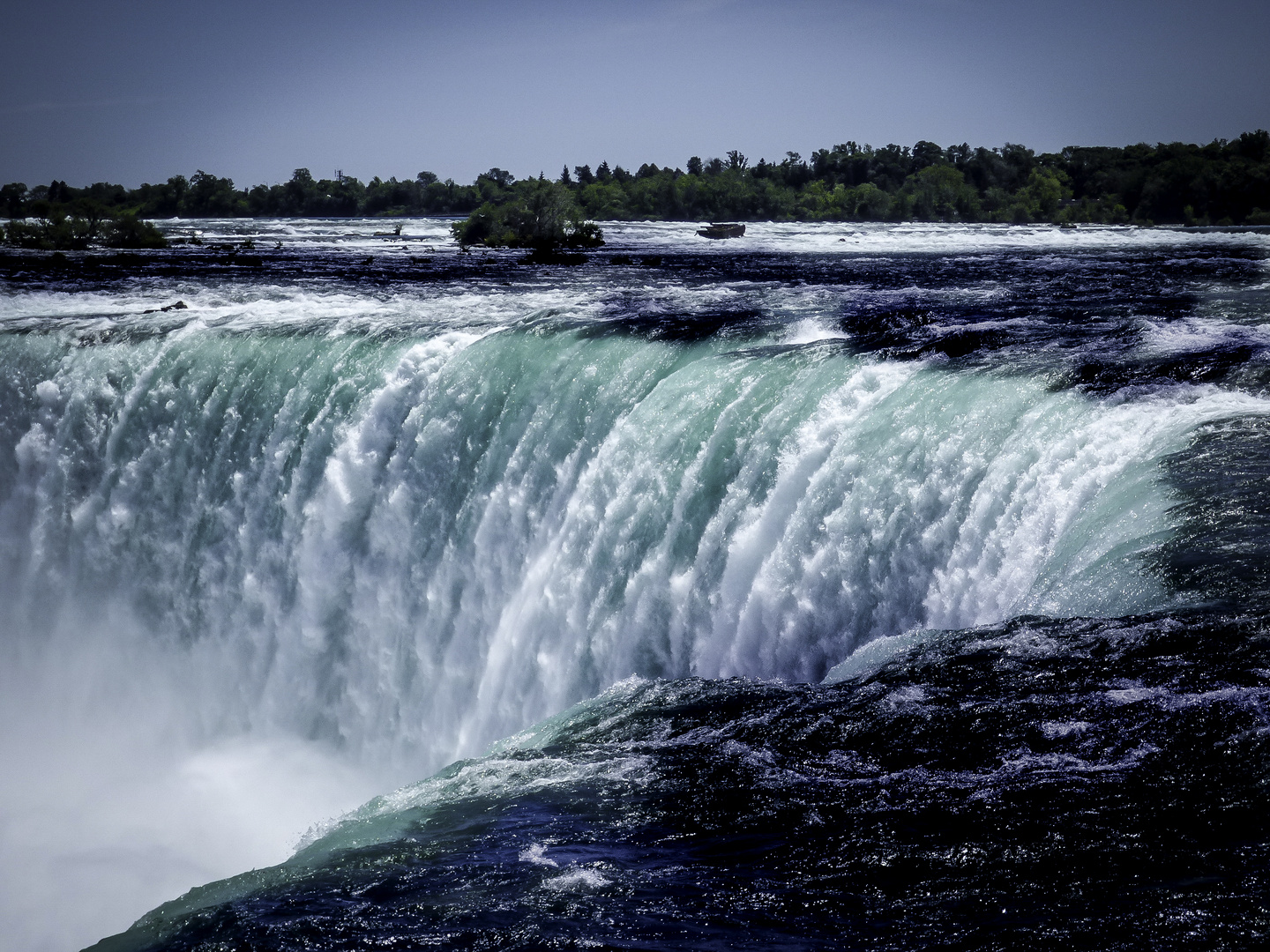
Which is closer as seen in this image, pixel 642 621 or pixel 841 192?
pixel 642 621

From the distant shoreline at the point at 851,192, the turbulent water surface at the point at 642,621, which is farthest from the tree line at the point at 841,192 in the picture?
the turbulent water surface at the point at 642,621

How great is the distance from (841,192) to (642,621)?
11070cm

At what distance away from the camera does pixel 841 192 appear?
11381 cm

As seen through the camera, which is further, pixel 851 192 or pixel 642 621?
pixel 851 192

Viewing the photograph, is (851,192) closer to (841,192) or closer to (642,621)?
(841,192)

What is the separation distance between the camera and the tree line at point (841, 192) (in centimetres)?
6328

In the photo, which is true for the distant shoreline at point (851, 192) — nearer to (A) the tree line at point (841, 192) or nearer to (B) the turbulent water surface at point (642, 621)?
(A) the tree line at point (841, 192)

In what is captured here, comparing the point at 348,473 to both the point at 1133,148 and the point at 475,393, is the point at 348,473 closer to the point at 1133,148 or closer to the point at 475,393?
the point at 475,393

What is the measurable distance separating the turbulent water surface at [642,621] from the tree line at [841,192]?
3695cm

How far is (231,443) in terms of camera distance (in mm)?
13352

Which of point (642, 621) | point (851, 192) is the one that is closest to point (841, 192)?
point (851, 192)

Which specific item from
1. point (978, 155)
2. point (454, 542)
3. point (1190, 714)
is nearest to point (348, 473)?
point (454, 542)

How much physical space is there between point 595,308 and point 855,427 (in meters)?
8.04

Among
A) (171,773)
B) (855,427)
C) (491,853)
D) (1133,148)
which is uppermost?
(1133,148)
